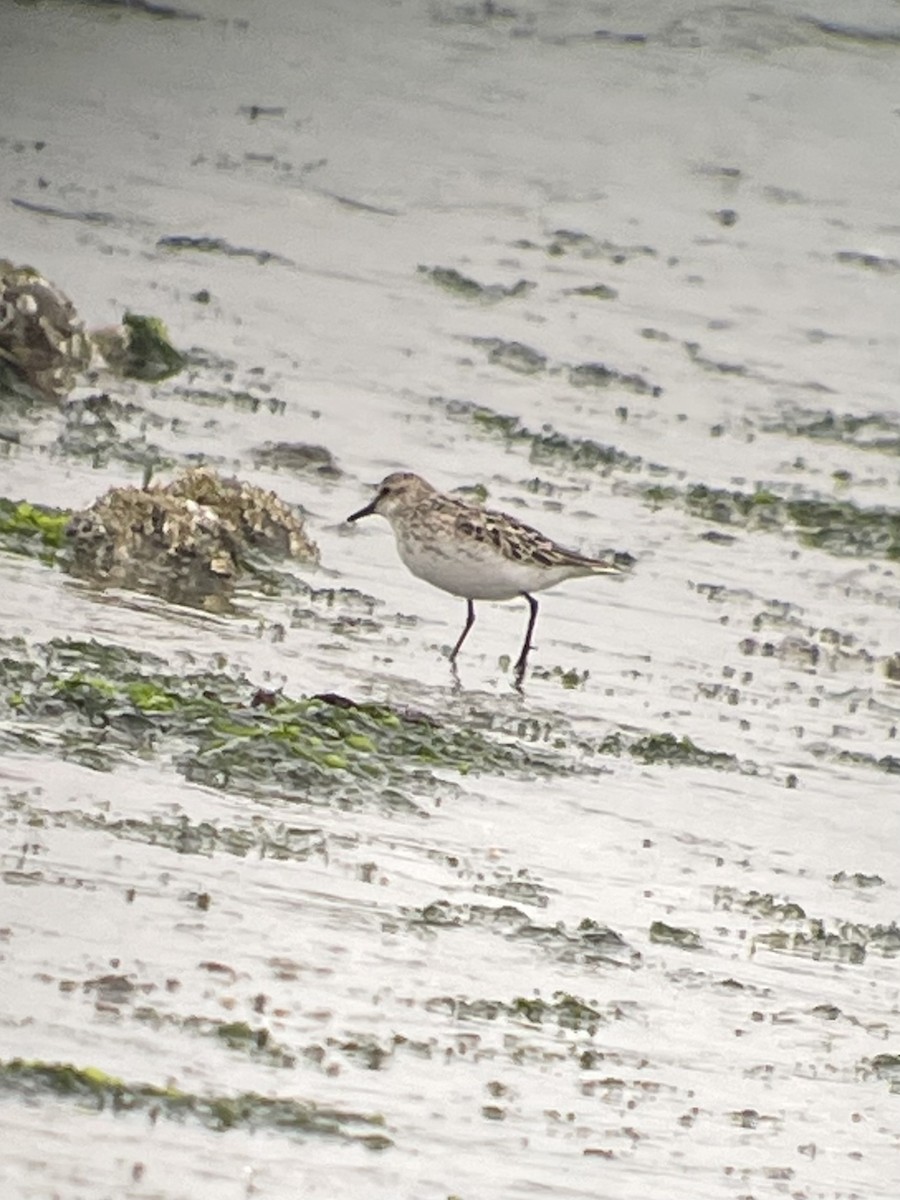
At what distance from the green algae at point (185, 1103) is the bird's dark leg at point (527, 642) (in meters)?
4.06

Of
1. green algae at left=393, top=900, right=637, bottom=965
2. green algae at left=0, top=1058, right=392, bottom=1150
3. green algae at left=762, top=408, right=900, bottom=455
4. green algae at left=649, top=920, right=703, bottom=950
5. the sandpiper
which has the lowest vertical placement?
green algae at left=762, top=408, right=900, bottom=455

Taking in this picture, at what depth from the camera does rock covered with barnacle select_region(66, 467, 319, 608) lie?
30.4 ft

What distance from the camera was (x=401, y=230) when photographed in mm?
17438

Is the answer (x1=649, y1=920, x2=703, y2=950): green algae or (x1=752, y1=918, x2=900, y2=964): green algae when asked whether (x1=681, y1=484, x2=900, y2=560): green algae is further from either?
(x1=649, y1=920, x2=703, y2=950): green algae

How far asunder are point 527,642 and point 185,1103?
4442mm

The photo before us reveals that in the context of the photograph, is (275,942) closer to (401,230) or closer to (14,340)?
(14,340)

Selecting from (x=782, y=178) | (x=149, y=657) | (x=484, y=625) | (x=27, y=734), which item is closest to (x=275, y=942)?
(x=27, y=734)

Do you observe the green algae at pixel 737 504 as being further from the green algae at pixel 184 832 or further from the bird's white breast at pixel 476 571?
the green algae at pixel 184 832

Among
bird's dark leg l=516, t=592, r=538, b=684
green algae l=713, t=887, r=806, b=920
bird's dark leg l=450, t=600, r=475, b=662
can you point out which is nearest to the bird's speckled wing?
bird's dark leg l=516, t=592, r=538, b=684

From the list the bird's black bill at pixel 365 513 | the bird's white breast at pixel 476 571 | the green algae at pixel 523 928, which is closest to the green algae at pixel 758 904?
the green algae at pixel 523 928

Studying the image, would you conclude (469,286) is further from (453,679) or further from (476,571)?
(453,679)

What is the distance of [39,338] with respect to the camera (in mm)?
11969

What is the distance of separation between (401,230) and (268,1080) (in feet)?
41.9

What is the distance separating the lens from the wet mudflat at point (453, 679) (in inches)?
206
